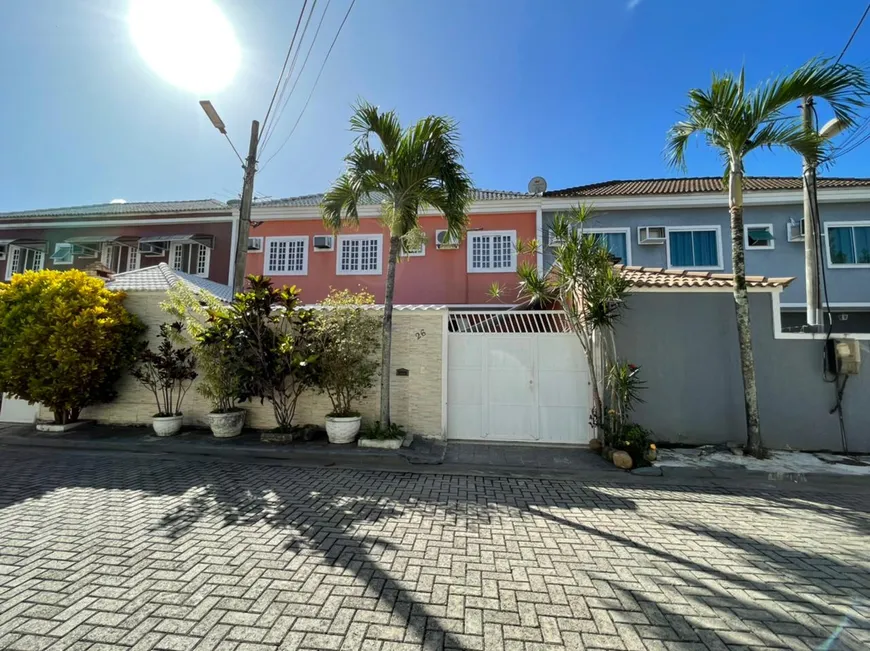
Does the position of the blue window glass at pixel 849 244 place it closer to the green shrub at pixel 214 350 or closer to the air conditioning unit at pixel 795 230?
the air conditioning unit at pixel 795 230

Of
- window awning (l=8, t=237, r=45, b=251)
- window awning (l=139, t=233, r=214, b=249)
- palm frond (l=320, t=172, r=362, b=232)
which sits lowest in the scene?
palm frond (l=320, t=172, r=362, b=232)

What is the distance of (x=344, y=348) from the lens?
742 centimetres

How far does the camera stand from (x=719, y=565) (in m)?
3.33

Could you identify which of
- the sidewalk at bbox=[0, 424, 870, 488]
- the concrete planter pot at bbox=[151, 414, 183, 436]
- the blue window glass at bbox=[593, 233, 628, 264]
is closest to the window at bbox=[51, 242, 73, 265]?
the sidewalk at bbox=[0, 424, 870, 488]

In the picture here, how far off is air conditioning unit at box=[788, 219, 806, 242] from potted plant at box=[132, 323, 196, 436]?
60.8ft

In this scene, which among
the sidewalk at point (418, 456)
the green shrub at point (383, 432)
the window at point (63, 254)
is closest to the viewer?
the sidewalk at point (418, 456)

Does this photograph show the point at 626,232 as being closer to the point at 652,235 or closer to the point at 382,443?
the point at 652,235

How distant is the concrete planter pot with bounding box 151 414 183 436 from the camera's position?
26.2ft

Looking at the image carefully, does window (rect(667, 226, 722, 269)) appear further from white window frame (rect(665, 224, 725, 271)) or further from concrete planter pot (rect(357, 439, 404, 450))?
concrete planter pot (rect(357, 439, 404, 450))

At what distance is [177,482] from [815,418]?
11.2m

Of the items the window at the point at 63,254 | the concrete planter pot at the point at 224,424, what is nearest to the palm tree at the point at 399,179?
the concrete planter pot at the point at 224,424

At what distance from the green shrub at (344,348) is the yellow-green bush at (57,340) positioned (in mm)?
4837

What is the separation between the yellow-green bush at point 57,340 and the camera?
25.0 ft

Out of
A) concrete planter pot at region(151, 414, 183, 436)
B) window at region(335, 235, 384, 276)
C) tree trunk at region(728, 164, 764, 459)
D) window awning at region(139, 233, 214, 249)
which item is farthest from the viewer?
window awning at region(139, 233, 214, 249)
